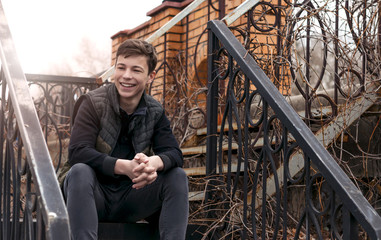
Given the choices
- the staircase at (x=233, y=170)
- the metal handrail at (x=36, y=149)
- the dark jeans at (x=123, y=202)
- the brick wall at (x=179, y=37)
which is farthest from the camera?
the brick wall at (x=179, y=37)

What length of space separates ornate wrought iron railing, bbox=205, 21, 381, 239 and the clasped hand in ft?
1.73

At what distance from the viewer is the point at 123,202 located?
241cm

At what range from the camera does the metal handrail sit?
1.55 m

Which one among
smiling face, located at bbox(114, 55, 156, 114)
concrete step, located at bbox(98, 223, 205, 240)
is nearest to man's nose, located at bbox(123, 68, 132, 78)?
smiling face, located at bbox(114, 55, 156, 114)

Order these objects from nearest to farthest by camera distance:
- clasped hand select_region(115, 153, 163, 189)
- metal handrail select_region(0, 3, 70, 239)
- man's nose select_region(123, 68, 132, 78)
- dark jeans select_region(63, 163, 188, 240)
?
1. metal handrail select_region(0, 3, 70, 239)
2. dark jeans select_region(63, 163, 188, 240)
3. clasped hand select_region(115, 153, 163, 189)
4. man's nose select_region(123, 68, 132, 78)

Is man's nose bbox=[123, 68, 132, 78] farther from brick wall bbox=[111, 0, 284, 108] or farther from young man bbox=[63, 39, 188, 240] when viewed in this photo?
brick wall bbox=[111, 0, 284, 108]

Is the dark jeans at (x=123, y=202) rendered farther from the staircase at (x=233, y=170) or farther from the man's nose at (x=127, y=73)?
the man's nose at (x=127, y=73)

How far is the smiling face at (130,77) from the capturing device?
8.21 ft

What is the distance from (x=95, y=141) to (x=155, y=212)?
0.42 m

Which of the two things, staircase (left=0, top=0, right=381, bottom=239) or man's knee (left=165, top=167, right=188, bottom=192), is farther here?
man's knee (left=165, top=167, right=188, bottom=192)

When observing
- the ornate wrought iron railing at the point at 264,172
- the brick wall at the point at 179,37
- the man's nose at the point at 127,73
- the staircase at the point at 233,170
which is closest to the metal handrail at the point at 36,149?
the staircase at the point at 233,170

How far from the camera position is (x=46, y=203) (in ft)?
5.20

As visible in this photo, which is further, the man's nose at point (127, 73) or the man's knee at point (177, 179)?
the man's nose at point (127, 73)

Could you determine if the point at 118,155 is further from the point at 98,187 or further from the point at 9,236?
the point at 9,236
